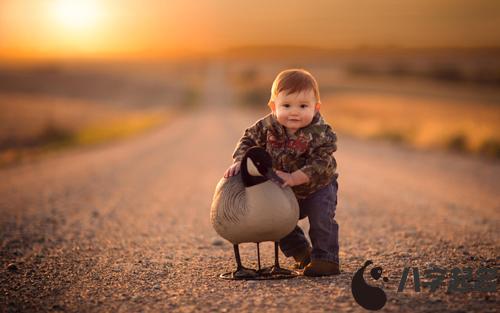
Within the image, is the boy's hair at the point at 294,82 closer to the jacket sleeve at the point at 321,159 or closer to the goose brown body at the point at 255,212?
the jacket sleeve at the point at 321,159

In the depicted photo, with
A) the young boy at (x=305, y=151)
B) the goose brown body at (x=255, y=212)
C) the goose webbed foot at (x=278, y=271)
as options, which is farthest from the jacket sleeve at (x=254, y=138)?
the goose webbed foot at (x=278, y=271)

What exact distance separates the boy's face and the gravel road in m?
1.09

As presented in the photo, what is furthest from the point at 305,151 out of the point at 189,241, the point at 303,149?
the point at 189,241

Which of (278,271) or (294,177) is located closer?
(294,177)

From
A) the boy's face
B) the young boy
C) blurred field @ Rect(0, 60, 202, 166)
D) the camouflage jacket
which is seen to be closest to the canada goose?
the young boy

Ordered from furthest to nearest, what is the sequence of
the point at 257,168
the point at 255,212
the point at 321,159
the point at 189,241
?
1. the point at 189,241
2. the point at 321,159
3. the point at 257,168
4. the point at 255,212

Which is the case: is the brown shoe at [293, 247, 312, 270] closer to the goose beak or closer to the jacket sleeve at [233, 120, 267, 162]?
the goose beak

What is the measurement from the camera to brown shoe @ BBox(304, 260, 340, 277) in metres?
3.21

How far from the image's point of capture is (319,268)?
10.5 ft

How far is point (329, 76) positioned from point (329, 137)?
79.6 metres

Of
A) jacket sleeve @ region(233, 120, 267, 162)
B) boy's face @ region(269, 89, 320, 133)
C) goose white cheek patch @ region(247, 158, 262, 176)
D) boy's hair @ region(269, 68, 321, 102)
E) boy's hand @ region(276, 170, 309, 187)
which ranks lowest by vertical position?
boy's hand @ region(276, 170, 309, 187)

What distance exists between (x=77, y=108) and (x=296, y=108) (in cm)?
4091

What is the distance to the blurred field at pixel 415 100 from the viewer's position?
15.3 meters

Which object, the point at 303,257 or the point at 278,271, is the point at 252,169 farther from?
the point at 303,257
